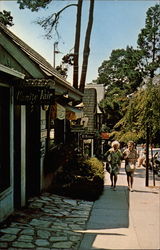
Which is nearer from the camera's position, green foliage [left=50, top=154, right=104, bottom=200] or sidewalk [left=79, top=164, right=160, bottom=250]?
sidewalk [left=79, top=164, right=160, bottom=250]

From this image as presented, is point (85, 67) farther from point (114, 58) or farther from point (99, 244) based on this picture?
point (114, 58)

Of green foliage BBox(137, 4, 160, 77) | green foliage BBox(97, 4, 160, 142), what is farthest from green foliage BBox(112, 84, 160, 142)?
green foliage BBox(137, 4, 160, 77)

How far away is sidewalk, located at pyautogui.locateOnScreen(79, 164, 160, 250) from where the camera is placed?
207 inches

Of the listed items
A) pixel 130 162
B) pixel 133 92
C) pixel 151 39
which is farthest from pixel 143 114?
pixel 151 39

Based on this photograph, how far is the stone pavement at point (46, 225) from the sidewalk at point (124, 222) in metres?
0.23

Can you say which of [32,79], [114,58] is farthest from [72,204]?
[114,58]

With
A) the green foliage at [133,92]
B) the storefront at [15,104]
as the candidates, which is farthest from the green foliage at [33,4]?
the storefront at [15,104]

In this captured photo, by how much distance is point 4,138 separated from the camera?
6332 mm

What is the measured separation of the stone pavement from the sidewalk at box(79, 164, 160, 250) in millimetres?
229

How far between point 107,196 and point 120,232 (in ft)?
10.7

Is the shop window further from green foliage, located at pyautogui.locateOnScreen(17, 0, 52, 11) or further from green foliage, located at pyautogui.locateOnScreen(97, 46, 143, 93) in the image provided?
green foliage, located at pyautogui.locateOnScreen(97, 46, 143, 93)

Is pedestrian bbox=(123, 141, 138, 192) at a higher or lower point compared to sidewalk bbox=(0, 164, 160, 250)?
higher

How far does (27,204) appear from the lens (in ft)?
24.2

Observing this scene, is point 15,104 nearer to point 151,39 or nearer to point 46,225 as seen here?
point 46,225
